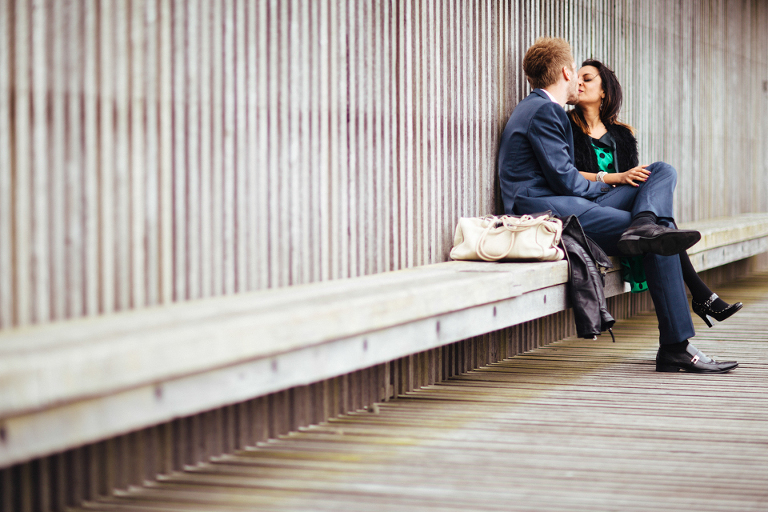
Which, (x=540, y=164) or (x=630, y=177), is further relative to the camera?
(x=630, y=177)

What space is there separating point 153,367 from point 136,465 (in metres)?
0.74

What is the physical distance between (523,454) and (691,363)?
173 cm

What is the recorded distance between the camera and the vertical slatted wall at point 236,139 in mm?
2439

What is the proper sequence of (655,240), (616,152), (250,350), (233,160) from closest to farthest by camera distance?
(250,350) < (233,160) < (655,240) < (616,152)

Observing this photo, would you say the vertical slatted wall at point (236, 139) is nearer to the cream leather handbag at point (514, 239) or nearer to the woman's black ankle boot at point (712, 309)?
the cream leather handbag at point (514, 239)

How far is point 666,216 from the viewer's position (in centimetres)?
454

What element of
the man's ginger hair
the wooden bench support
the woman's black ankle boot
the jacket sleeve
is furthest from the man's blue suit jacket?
the woman's black ankle boot

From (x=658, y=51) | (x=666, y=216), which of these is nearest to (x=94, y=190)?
(x=666, y=216)

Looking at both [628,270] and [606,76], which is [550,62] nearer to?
[606,76]

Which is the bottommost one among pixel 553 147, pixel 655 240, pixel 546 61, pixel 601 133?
pixel 655 240

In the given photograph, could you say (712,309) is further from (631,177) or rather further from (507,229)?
(507,229)

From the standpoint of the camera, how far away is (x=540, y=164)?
15.2 feet

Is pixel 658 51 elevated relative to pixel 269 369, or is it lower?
elevated

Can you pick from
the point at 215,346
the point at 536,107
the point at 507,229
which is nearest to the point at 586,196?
the point at 536,107
